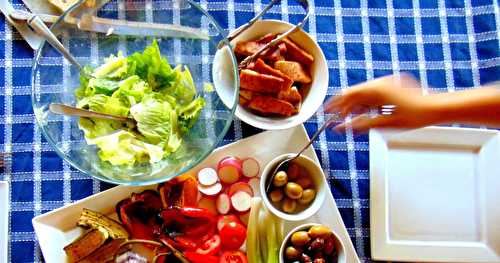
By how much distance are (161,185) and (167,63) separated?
275mm

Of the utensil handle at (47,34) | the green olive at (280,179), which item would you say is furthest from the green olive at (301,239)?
the utensil handle at (47,34)

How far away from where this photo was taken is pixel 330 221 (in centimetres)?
156

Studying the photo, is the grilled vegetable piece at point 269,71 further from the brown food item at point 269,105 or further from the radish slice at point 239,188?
the radish slice at point 239,188

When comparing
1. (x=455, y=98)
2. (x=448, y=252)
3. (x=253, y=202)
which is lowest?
(x=448, y=252)

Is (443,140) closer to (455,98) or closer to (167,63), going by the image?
(455,98)

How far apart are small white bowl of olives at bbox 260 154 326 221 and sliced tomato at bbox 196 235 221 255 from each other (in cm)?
15

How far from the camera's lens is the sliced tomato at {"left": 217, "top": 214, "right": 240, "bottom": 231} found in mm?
1528

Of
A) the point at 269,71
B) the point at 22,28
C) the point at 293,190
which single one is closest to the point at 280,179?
the point at 293,190

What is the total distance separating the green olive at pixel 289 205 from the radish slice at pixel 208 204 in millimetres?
168

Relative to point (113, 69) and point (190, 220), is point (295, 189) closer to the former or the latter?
point (190, 220)

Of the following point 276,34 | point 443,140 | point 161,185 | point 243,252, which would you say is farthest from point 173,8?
point 443,140

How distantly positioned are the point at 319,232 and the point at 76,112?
0.57 metres

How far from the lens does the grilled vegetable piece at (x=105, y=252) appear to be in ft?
4.85

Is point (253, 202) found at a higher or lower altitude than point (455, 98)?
lower
